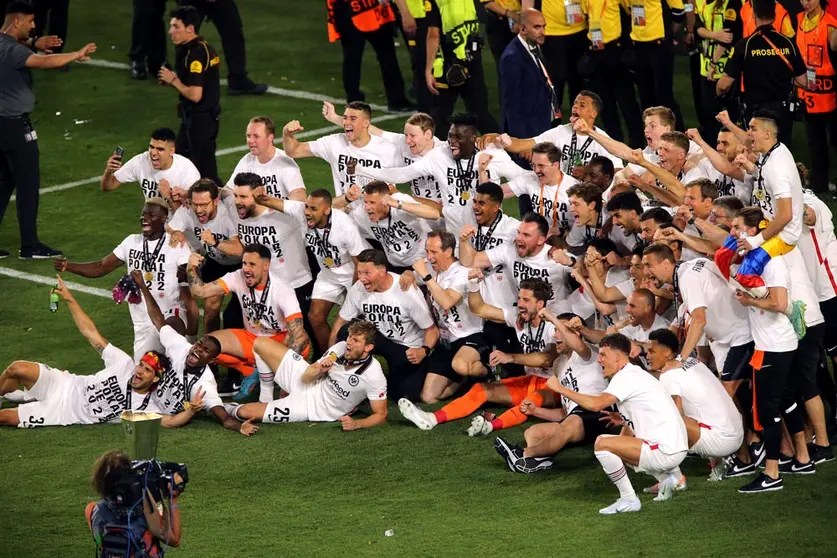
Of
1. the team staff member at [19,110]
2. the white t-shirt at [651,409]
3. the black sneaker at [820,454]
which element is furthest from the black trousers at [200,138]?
the black sneaker at [820,454]

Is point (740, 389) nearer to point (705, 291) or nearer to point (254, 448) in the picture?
point (705, 291)

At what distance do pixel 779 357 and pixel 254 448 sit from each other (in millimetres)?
3679

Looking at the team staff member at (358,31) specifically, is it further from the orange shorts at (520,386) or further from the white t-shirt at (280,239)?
the orange shorts at (520,386)

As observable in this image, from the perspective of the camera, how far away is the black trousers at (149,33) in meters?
18.7

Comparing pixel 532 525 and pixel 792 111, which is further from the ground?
pixel 792 111

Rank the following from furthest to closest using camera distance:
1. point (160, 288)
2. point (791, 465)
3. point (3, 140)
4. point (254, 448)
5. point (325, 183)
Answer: point (325, 183)
point (3, 140)
point (160, 288)
point (254, 448)
point (791, 465)

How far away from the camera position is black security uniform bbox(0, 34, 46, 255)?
14.2m

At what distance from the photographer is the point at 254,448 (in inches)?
426

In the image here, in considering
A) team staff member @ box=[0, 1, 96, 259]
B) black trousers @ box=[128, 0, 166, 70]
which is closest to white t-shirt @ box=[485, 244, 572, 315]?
team staff member @ box=[0, 1, 96, 259]

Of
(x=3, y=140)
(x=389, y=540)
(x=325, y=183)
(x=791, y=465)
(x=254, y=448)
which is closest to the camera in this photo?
(x=389, y=540)

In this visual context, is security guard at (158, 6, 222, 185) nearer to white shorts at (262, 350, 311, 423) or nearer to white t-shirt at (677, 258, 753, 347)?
white shorts at (262, 350, 311, 423)

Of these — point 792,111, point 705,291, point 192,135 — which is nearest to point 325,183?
point 192,135

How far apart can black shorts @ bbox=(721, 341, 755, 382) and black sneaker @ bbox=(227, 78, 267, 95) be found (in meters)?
10.1

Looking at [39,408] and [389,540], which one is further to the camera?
[39,408]
